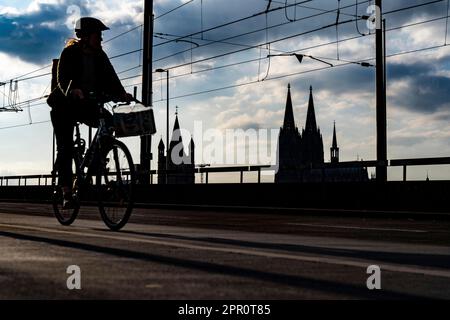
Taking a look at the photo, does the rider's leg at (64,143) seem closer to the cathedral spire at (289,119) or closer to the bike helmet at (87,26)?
the bike helmet at (87,26)

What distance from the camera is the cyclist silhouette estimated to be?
770cm

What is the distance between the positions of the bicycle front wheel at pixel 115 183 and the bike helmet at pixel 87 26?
1.16 metres

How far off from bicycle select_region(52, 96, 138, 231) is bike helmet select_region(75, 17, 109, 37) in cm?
73

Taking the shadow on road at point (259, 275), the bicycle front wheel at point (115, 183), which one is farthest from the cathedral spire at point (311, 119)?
the shadow on road at point (259, 275)

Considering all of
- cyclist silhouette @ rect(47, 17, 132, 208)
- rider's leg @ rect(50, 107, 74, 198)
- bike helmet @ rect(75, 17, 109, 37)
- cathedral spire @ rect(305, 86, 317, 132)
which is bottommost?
rider's leg @ rect(50, 107, 74, 198)

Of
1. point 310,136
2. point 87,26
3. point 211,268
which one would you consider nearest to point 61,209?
point 87,26

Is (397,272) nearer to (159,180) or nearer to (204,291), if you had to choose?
(204,291)

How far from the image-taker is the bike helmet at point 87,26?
7.75m

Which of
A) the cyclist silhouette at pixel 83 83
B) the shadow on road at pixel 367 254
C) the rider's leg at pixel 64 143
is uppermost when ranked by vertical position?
the cyclist silhouette at pixel 83 83

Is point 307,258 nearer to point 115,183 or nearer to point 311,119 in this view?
point 115,183

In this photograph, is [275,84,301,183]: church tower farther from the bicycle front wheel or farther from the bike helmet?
the bike helmet

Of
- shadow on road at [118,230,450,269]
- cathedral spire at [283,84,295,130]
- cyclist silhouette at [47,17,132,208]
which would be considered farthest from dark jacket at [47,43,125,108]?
cathedral spire at [283,84,295,130]

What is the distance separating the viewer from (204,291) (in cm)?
353
